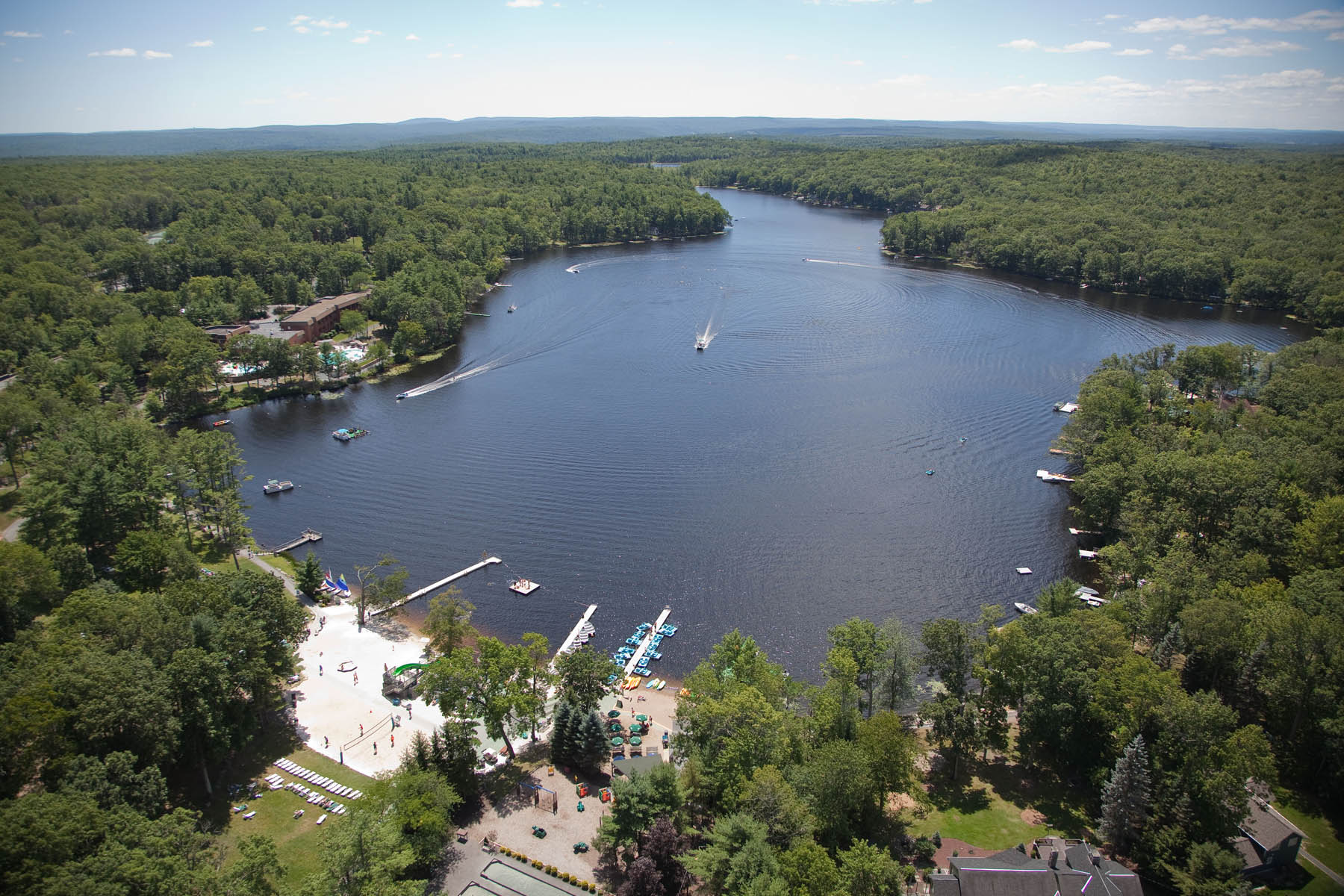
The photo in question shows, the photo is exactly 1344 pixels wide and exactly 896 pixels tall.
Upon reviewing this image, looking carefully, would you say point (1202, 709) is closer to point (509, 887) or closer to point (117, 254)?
point (509, 887)

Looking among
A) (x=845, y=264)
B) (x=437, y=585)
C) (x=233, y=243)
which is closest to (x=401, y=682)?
(x=437, y=585)

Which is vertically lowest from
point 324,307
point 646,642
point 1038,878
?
point 646,642

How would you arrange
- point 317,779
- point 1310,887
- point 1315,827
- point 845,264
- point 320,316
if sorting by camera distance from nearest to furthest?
point 1310,887 → point 1315,827 → point 317,779 → point 320,316 → point 845,264

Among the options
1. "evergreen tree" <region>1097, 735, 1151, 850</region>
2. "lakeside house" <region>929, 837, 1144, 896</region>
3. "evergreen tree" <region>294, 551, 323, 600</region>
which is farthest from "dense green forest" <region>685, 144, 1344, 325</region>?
"evergreen tree" <region>294, 551, 323, 600</region>

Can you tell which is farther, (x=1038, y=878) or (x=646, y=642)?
(x=646, y=642)

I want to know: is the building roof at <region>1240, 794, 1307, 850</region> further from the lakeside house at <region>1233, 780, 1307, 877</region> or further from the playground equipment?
the playground equipment

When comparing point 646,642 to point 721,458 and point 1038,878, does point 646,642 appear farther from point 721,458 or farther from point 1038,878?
point 721,458

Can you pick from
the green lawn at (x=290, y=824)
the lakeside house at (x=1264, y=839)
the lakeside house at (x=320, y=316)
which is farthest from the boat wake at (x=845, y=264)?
the green lawn at (x=290, y=824)
